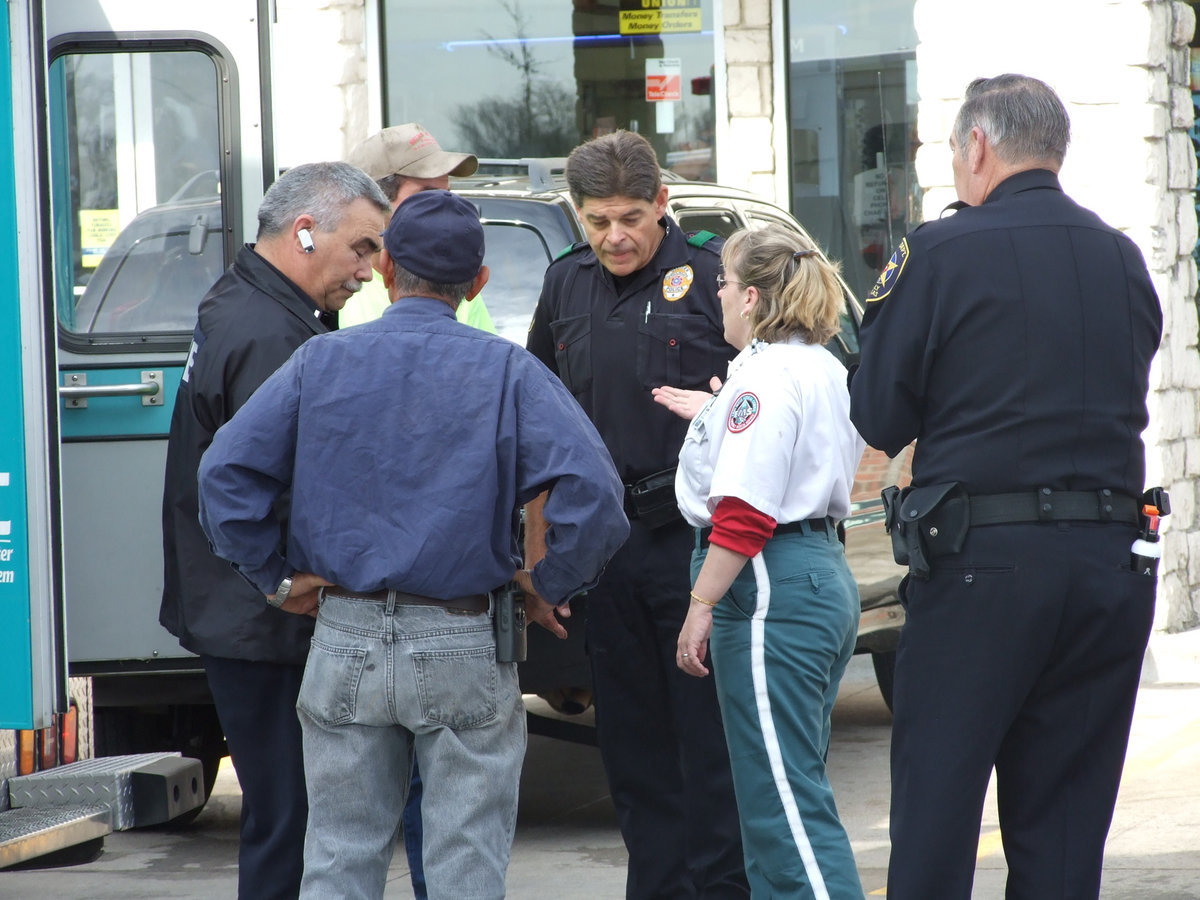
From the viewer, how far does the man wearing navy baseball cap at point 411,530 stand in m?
3.12

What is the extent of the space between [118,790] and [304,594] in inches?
47.6

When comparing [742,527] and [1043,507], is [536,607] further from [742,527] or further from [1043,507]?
[1043,507]

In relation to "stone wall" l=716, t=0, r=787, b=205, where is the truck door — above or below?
below

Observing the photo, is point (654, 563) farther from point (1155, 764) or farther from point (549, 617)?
point (1155, 764)

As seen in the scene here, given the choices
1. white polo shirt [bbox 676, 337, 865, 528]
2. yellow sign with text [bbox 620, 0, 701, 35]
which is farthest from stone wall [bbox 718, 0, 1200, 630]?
white polo shirt [bbox 676, 337, 865, 528]

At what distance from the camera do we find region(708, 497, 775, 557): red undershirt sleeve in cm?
358

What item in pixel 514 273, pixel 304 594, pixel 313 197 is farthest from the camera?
pixel 514 273

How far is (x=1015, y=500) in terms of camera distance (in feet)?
10.4

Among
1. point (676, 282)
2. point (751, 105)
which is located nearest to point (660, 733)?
point (676, 282)

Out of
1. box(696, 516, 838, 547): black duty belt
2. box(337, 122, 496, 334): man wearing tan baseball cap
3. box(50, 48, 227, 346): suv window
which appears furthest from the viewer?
box(50, 48, 227, 346): suv window

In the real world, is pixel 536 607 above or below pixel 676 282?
below

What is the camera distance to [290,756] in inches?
145

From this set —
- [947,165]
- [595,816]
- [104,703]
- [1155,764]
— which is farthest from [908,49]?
[104,703]

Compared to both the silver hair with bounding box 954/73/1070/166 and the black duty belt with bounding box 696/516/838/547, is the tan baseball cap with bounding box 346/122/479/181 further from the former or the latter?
the silver hair with bounding box 954/73/1070/166
